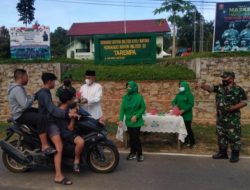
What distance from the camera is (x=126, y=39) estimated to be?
16.3m

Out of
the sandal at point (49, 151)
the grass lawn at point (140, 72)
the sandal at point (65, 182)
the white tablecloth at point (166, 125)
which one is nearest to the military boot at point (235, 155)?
the white tablecloth at point (166, 125)

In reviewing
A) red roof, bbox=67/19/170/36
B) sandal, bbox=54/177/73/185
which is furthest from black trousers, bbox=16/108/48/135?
red roof, bbox=67/19/170/36

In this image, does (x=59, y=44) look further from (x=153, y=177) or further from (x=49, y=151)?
(x=153, y=177)

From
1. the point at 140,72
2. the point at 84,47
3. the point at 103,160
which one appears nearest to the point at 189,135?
the point at 103,160

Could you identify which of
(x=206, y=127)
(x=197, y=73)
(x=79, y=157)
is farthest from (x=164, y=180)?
(x=197, y=73)

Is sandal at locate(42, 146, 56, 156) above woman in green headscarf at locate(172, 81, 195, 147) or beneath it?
beneath

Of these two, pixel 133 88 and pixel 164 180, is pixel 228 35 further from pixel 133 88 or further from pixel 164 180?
pixel 164 180

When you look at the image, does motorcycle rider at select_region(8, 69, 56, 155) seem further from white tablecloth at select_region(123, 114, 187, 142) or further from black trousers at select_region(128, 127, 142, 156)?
white tablecloth at select_region(123, 114, 187, 142)

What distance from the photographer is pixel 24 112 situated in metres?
6.01

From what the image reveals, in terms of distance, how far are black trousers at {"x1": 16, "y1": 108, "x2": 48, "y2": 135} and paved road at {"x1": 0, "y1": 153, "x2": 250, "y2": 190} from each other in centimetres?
86

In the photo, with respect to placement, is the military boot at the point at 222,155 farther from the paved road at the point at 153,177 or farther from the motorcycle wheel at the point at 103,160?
the motorcycle wheel at the point at 103,160

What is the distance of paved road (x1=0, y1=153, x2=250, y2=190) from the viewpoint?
566 cm

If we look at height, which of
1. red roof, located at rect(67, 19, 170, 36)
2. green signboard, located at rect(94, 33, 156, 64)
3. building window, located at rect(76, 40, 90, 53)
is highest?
red roof, located at rect(67, 19, 170, 36)

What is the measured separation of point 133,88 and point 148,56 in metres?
9.61
